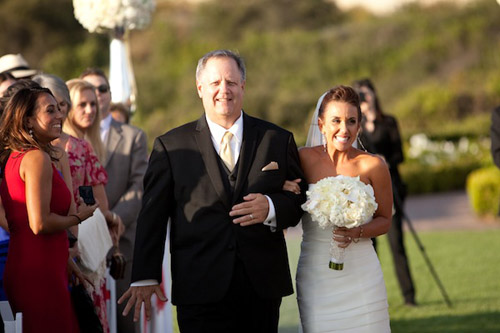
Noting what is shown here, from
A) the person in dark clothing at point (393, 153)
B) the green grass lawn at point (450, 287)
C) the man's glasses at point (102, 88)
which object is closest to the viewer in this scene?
the man's glasses at point (102, 88)

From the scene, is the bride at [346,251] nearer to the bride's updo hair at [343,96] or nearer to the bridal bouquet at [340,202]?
the bride's updo hair at [343,96]

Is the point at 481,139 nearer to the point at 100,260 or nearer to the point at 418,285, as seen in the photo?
the point at 418,285

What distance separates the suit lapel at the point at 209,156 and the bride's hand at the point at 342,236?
27.5 inches

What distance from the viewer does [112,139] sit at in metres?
6.72

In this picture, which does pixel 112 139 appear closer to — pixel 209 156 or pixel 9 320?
pixel 209 156

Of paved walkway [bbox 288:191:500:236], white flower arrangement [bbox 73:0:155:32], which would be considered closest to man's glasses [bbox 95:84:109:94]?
white flower arrangement [bbox 73:0:155:32]

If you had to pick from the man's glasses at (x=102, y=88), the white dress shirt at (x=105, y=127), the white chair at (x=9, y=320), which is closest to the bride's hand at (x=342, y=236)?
the white chair at (x=9, y=320)

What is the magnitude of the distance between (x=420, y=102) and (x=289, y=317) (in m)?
29.5

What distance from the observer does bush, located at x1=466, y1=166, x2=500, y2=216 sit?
18328mm

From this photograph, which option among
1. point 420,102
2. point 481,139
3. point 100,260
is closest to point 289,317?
point 100,260

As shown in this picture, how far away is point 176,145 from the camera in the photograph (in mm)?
4664

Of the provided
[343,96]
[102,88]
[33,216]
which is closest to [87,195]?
[33,216]

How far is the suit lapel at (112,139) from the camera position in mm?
6672

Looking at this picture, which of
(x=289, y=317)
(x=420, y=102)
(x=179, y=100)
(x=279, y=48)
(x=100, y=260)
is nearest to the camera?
(x=100, y=260)
